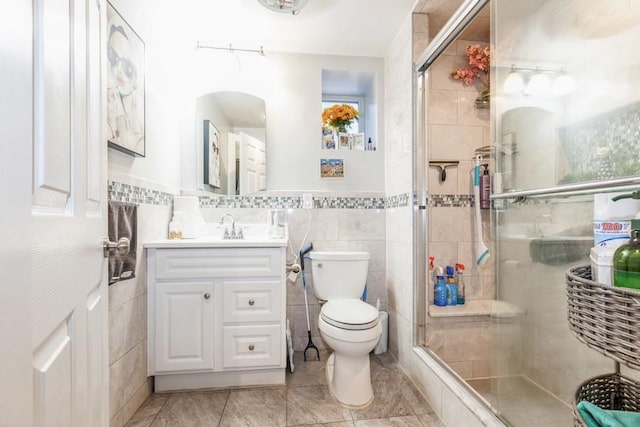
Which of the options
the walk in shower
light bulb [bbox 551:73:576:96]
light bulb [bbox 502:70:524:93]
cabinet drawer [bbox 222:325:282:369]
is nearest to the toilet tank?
cabinet drawer [bbox 222:325:282:369]

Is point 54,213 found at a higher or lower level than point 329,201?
lower

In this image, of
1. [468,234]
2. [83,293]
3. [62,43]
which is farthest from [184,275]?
[468,234]

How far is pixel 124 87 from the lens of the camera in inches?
56.1

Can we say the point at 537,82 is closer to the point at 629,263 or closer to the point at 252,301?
the point at 629,263

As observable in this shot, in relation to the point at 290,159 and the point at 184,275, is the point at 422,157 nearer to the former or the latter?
the point at 290,159

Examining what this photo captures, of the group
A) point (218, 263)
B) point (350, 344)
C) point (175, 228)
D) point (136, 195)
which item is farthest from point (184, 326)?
point (350, 344)

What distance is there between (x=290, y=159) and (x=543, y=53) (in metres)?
1.58

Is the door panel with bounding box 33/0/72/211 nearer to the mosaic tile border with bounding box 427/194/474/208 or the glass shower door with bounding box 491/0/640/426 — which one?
the glass shower door with bounding box 491/0/640/426

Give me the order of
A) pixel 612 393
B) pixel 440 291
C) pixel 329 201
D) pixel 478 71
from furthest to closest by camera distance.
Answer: pixel 329 201, pixel 478 71, pixel 440 291, pixel 612 393

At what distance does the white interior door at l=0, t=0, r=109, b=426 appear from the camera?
372mm

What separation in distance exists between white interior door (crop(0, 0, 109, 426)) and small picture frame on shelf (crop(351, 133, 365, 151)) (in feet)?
5.72

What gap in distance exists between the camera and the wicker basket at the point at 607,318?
53 centimetres

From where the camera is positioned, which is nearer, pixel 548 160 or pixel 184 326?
pixel 548 160

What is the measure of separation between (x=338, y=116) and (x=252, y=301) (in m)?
1.50
